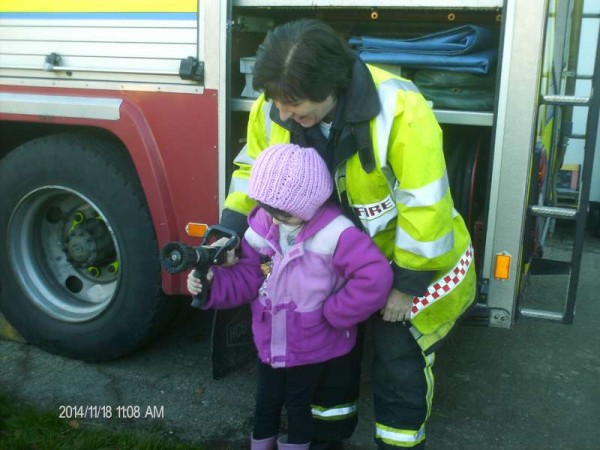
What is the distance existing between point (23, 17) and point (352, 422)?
224 cm

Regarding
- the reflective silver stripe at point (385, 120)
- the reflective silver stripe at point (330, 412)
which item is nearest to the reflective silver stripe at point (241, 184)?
the reflective silver stripe at point (385, 120)

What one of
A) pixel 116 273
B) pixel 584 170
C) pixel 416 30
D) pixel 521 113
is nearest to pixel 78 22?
pixel 116 273

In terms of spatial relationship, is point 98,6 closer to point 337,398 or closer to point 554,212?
point 337,398

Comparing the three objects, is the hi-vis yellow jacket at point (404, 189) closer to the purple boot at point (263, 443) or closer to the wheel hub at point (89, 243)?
the purple boot at point (263, 443)

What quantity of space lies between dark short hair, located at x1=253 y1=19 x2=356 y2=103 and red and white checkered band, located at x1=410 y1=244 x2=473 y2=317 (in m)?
0.71

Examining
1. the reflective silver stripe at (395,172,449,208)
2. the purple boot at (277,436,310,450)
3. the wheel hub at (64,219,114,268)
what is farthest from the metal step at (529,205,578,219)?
the wheel hub at (64,219,114,268)

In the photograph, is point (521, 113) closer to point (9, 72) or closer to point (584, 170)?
point (584, 170)

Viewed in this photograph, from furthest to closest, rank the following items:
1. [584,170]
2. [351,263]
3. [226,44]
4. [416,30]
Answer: [416,30] < [226,44] < [584,170] < [351,263]

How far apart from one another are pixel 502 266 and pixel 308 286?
757mm

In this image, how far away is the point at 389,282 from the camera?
2305 mm

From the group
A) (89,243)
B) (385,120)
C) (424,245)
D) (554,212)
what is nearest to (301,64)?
(385,120)

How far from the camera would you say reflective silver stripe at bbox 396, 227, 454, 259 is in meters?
2.20

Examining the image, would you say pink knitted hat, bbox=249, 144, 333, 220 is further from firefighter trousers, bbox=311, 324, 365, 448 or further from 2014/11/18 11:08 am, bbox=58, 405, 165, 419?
2014/11/18 11:08 am, bbox=58, 405, 165, 419

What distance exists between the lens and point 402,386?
97.7 inches
